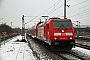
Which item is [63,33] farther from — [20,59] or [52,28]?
[20,59]

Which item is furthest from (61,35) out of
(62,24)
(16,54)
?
(16,54)

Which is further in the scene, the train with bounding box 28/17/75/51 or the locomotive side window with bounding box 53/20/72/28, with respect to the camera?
the locomotive side window with bounding box 53/20/72/28

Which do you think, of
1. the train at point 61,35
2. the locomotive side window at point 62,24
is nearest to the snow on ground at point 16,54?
the train at point 61,35

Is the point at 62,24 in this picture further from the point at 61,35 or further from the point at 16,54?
the point at 16,54

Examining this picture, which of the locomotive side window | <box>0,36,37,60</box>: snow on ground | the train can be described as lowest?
<box>0,36,37,60</box>: snow on ground

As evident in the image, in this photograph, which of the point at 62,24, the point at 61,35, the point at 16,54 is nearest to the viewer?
the point at 16,54

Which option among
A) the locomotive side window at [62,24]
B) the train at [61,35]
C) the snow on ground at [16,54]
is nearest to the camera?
the snow on ground at [16,54]

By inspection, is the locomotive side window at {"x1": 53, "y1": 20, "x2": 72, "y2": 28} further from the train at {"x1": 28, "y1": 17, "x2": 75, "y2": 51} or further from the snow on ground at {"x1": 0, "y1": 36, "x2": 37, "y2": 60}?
the snow on ground at {"x1": 0, "y1": 36, "x2": 37, "y2": 60}

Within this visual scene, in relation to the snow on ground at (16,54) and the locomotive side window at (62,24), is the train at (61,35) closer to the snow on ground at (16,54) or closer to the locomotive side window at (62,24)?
the locomotive side window at (62,24)

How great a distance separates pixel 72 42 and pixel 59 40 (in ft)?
3.67

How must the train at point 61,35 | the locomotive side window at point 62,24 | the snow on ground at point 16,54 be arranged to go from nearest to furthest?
the snow on ground at point 16,54
the train at point 61,35
the locomotive side window at point 62,24

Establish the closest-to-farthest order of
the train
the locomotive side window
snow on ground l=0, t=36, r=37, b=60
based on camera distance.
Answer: snow on ground l=0, t=36, r=37, b=60 < the train < the locomotive side window

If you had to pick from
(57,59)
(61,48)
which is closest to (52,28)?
(61,48)

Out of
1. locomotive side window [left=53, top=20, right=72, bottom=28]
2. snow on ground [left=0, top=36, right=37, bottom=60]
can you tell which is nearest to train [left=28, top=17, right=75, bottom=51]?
locomotive side window [left=53, top=20, right=72, bottom=28]
